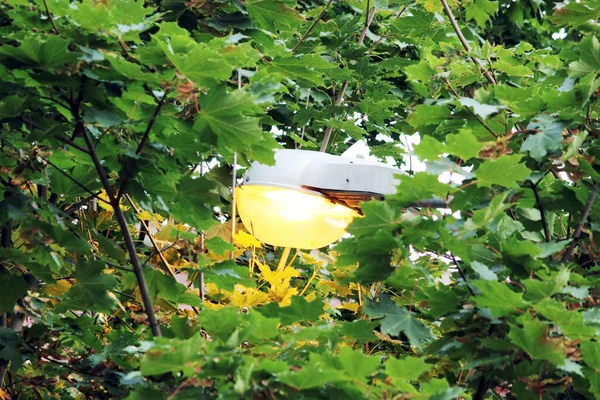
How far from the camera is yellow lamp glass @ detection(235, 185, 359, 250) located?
211 centimetres

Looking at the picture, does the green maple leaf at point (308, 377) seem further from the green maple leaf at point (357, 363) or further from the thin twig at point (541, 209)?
the thin twig at point (541, 209)

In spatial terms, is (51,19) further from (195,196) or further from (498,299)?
(498,299)

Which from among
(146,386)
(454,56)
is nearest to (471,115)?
(454,56)

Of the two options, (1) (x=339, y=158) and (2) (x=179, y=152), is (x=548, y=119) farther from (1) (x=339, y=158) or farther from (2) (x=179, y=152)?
(2) (x=179, y=152)

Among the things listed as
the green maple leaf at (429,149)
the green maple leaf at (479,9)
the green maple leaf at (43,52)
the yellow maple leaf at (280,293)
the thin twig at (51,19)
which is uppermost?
the thin twig at (51,19)

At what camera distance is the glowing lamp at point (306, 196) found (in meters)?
2.07

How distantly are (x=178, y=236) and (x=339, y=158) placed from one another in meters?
0.46

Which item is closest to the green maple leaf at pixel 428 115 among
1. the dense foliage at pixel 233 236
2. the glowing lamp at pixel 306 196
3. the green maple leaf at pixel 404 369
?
the dense foliage at pixel 233 236

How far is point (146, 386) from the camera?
160cm

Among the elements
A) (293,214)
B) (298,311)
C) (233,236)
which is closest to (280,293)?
(233,236)

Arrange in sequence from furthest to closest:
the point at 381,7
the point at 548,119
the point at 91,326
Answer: the point at 381,7 < the point at 91,326 < the point at 548,119

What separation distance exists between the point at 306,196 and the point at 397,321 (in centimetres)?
47

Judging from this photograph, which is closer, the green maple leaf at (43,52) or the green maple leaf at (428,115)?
the green maple leaf at (43,52)

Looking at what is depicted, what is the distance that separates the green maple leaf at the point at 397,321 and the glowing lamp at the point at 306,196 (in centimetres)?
35
